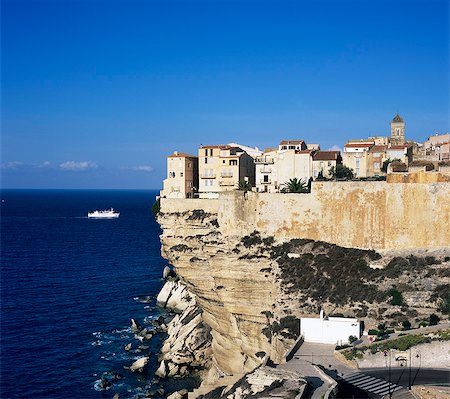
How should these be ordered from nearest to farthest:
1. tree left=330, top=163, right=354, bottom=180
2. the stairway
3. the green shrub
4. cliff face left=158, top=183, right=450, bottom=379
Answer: the stairway, the green shrub, cliff face left=158, top=183, right=450, bottom=379, tree left=330, top=163, right=354, bottom=180

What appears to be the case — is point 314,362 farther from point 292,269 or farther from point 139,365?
point 139,365

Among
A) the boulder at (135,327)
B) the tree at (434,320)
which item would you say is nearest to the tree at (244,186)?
the boulder at (135,327)

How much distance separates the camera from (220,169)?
4938cm

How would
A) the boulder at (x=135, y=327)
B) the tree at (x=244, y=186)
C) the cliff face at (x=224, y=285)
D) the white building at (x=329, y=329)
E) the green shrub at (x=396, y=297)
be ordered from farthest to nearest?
the boulder at (x=135, y=327)
the tree at (x=244, y=186)
the cliff face at (x=224, y=285)
the green shrub at (x=396, y=297)
the white building at (x=329, y=329)

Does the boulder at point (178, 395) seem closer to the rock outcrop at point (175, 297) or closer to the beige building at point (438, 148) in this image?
the rock outcrop at point (175, 297)

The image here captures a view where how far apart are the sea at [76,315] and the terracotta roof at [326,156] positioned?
67.7 ft

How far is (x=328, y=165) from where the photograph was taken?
1938 inches

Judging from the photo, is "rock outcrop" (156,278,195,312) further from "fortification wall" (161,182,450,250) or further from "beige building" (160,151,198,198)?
"fortification wall" (161,182,450,250)

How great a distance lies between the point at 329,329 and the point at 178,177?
24.1 metres

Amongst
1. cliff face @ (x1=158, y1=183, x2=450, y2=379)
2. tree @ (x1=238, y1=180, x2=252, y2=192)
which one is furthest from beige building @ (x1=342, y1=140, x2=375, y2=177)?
cliff face @ (x1=158, y1=183, x2=450, y2=379)

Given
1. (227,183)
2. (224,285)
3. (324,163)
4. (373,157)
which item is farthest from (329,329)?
(373,157)

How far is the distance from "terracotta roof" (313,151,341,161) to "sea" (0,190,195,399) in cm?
2064

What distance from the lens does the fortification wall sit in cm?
3453

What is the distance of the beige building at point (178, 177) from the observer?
4950 centimetres
